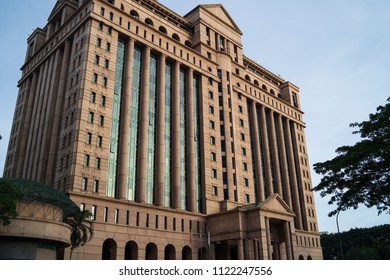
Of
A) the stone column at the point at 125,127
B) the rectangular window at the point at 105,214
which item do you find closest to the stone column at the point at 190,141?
the stone column at the point at 125,127

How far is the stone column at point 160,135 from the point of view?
56906mm

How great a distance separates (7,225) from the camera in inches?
1320

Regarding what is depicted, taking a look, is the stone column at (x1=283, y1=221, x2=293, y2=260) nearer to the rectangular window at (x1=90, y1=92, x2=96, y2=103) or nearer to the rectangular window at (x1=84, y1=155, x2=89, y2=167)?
the rectangular window at (x1=84, y1=155, x2=89, y2=167)

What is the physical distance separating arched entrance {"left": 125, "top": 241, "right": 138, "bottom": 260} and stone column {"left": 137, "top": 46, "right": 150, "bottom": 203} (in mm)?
6147

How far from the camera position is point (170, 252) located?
5578 cm

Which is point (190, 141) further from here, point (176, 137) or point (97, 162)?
point (97, 162)

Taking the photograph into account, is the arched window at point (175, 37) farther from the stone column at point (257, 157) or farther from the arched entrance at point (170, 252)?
the arched entrance at point (170, 252)

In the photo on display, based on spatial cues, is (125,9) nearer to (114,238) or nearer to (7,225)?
(114,238)

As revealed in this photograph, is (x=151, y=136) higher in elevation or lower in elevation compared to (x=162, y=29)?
lower

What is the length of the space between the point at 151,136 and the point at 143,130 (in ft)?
8.12

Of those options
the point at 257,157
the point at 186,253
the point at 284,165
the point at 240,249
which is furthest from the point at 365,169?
the point at 284,165

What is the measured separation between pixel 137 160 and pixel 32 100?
2833 centimetres

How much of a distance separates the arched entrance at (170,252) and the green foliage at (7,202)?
2713cm

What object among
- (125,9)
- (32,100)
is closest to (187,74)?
(125,9)
